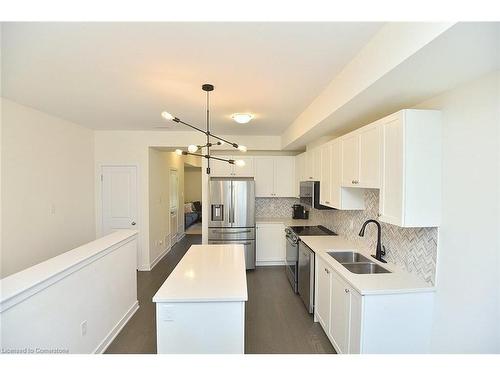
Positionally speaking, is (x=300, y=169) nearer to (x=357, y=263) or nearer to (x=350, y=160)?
(x=350, y=160)

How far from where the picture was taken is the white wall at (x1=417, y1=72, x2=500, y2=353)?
128 centimetres

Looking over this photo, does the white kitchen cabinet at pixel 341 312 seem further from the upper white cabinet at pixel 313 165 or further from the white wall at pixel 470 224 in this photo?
the upper white cabinet at pixel 313 165

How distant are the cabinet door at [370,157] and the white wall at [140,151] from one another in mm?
2875

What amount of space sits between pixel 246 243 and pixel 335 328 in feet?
7.41

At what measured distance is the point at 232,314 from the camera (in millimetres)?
1554

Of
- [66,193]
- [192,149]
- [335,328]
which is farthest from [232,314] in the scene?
[66,193]

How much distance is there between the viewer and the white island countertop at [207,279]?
153 centimetres

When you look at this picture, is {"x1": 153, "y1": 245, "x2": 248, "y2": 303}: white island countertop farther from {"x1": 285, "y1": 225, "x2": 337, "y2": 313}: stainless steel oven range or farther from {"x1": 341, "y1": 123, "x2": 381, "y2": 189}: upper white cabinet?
{"x1": 341, "y1": 123, "x2": 381, "y2": 189}: upper white cabinet

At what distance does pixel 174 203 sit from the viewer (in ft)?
19.6

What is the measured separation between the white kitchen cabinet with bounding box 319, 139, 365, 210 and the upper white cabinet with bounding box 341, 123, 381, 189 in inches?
6.1

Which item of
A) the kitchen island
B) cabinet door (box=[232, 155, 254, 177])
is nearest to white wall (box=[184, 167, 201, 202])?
cabinet door (box=[232, 155, 254, 177])
